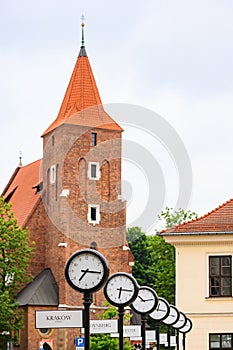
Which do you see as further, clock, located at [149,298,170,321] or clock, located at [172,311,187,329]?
clock, located at [172,311,187,329]

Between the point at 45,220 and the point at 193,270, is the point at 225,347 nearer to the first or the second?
the point at 193,270

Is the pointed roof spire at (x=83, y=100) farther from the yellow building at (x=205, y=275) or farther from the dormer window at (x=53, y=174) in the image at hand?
the yellow building at (x=205, y=275)

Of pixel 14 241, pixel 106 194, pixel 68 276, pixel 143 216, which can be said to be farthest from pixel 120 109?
pixel 106 194

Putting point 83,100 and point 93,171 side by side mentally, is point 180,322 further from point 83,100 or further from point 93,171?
point 83,100

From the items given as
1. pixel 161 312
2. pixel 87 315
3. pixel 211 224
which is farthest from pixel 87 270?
pixel 211 224

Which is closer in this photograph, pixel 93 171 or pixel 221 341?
pixel 221 341

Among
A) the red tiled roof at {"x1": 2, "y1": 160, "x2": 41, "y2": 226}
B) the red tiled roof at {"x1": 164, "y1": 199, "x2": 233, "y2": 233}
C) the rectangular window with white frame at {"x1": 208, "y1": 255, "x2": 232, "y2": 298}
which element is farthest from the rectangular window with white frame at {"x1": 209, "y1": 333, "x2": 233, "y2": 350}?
the red tiled roof at {"x1": 2, "y1": 160, "x2": 41, "y2": 226}

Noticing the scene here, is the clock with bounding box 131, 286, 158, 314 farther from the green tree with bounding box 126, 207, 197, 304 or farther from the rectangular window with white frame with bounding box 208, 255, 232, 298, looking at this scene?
the green tree with bounding box 126, 207, 197, 304

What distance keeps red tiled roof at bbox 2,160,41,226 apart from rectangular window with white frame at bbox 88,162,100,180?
5170mm

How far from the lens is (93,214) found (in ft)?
201

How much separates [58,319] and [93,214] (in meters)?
49.6

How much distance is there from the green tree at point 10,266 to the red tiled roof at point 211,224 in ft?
65.9

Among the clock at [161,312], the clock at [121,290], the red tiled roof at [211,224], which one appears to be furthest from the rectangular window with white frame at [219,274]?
the clock at [121,290]

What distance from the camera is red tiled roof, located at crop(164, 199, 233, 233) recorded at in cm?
3347
